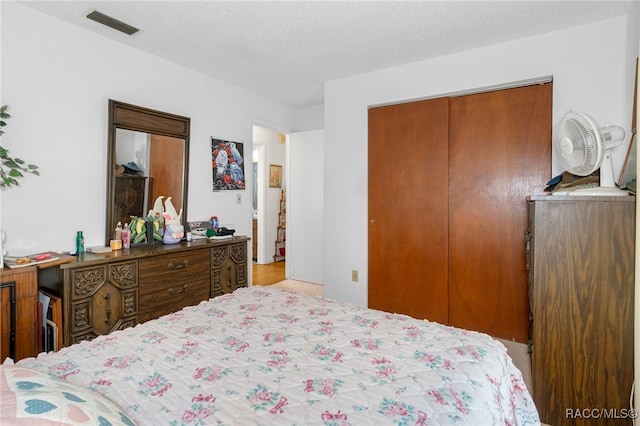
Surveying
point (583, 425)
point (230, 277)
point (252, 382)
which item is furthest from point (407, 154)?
point (252, 382)

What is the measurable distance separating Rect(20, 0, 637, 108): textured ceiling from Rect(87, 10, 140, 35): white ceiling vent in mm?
45

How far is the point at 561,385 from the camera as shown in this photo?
74.0 inches

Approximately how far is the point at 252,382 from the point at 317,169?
368cm

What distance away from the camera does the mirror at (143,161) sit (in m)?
2.65

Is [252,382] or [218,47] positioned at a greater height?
[218,47]

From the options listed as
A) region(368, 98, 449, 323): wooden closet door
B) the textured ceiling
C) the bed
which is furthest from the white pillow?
region(368, 98, 449, 323): wooden closet door

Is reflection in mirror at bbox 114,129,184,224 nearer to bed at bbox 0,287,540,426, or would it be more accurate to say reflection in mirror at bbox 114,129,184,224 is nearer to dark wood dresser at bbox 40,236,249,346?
dark wood dresser at bbox 40,236,249,346

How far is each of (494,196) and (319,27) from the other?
1.91 m

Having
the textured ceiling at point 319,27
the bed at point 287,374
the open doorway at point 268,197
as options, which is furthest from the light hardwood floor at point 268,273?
the bed at point 287,374

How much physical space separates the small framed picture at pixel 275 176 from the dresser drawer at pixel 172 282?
2.98 m

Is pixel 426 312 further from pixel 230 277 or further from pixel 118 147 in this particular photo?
pixel 118 147

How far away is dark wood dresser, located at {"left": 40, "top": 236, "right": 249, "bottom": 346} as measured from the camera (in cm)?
210

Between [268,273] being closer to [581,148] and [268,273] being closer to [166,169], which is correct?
[166,169]

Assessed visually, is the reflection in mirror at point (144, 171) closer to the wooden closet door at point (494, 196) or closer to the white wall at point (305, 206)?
the white wall at point (305, 206)
